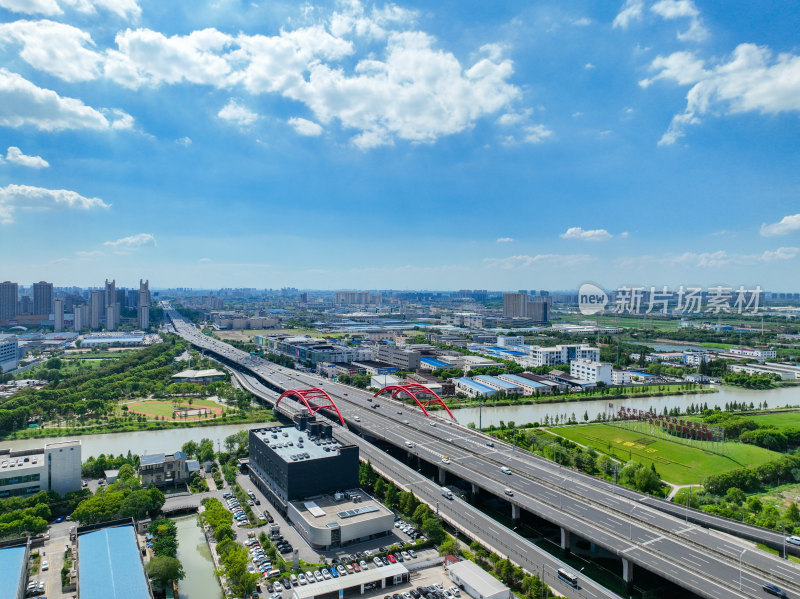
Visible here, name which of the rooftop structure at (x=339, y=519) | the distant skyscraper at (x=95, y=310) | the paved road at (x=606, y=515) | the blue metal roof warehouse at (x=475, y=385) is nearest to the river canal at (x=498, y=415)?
the blue metal roof warehouse at (x=475, y=385)

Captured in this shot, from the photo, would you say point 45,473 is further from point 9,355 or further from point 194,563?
point 9,355

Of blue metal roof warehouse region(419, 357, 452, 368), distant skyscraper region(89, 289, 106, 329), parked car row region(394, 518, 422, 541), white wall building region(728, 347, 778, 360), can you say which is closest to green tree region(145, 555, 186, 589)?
parked car row region(394, 518, 422, 541)

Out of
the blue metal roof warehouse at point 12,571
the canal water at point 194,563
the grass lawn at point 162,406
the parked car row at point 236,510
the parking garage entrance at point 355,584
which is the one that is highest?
the blue metal roof warehouse at point 12,571

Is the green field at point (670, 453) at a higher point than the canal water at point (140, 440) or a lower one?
higher

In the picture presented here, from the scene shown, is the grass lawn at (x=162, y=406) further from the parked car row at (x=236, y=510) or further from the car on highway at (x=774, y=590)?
the car on highway at (x=774, y=590)

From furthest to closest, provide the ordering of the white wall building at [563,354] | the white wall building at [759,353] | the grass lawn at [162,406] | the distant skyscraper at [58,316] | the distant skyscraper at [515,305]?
the distant skyscraper at [515,305] < the distant skyscraper at [58,316] < the white wall building at [759,353] < the white wall building at [563,354] < the grass lawn at [162,406]

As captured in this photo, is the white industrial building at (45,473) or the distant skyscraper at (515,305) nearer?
the white industrial building at (45,473)

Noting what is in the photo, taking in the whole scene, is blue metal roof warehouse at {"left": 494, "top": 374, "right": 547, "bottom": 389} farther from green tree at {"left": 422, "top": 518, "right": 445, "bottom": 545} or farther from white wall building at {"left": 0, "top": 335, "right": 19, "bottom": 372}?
white wall building at {"left": 0, "top": 335, "right": 19, "bottom": 372}

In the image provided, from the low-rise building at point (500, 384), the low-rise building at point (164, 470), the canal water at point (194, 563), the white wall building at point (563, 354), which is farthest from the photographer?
the white wall building at point (563, 354)
